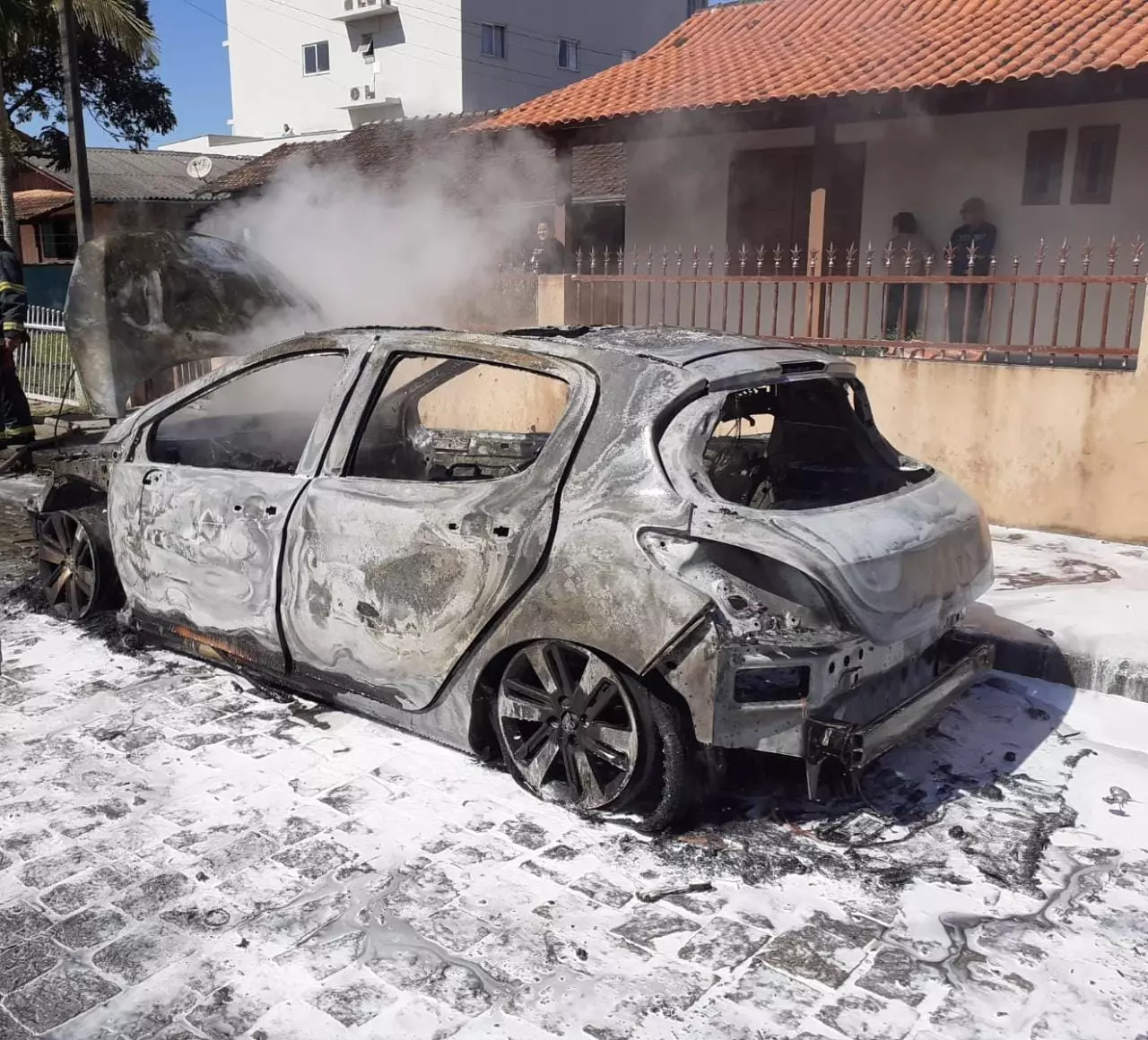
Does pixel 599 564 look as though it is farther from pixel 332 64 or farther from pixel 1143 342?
pixel 332 64

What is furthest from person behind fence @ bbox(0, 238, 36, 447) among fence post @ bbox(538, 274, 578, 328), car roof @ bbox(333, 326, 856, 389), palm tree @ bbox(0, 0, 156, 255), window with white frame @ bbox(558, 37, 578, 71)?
window with white frame @ bbox(558, 37, 578, 71)

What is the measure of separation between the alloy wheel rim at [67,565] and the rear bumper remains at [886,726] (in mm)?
3664

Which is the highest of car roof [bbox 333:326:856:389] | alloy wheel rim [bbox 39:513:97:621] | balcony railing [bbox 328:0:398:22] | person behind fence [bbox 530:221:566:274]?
balcony railing [bbox 328:0:398:22]

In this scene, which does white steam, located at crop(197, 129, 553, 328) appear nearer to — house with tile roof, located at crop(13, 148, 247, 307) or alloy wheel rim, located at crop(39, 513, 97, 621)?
alloy wheel rim, located at crop(39, 513, 97, 621)

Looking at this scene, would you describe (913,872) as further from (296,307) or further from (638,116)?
(638,116)

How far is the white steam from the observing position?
11.3m

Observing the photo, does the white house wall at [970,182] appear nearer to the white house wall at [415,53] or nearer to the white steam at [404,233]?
the white steam at [404,233]

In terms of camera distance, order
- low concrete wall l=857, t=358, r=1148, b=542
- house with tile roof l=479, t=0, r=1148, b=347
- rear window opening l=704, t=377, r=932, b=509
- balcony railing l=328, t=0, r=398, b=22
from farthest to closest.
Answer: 1. balcony railing l=328, t=0, r=398, b=22
2. house with tile roof l=479, t=0, r=1148, b=347
3. low concrete wall l=857, t=358, r=1148, b=542
4. rear window opening l=704, t=377, r=932, b=509

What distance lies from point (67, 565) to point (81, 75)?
2587cm

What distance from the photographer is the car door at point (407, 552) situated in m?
3.51

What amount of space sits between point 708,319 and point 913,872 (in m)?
6.80

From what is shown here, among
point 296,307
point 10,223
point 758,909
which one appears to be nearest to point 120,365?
point 296,307

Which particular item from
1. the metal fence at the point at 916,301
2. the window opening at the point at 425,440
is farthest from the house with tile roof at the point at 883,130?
the window opening at the point at 425,440

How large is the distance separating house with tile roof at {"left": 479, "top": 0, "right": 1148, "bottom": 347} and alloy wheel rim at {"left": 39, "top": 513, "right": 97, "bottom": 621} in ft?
21.1
